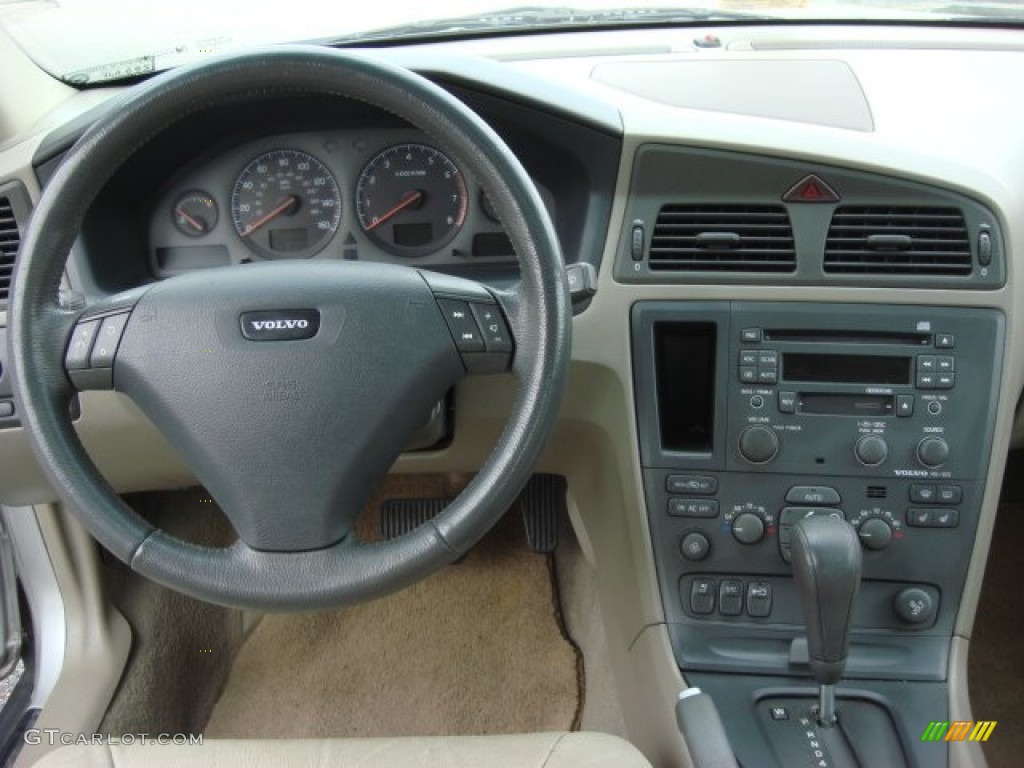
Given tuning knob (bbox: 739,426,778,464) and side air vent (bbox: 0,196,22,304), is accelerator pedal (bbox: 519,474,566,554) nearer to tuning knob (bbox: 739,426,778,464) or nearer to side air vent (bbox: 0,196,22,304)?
tuning knob (bbox: 739,426,778,464)

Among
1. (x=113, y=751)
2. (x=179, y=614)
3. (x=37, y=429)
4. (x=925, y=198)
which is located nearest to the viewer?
(x=37, y=429)

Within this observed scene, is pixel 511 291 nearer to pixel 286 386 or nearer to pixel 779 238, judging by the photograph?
pixel 286 386

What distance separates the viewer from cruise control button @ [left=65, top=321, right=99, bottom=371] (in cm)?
112

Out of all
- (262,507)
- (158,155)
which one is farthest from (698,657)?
(158,155)

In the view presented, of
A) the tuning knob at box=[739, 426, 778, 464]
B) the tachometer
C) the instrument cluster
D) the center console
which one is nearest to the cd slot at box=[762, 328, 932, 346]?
the center console

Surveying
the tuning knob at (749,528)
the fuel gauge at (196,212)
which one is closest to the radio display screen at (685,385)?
the tuning knob at (749,528)

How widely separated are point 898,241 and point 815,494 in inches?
14.6

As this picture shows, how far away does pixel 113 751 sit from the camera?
126cm

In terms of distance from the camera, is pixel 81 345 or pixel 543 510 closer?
pixel 81 345

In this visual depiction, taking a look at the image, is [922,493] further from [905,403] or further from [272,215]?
[272,215]

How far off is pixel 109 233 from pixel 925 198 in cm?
118

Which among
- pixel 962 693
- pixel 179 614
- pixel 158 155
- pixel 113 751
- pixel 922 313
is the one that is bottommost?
pixel 179 614

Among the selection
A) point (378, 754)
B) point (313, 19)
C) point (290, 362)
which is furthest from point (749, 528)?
point (313, 19)

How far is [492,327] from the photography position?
114cm
